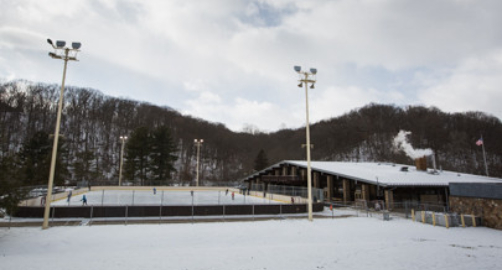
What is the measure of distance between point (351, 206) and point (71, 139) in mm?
110085

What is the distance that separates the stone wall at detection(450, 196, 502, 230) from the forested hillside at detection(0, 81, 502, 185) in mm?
66002

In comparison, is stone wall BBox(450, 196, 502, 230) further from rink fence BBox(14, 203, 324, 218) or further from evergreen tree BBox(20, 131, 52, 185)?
evergreen tree BBox(20, 131, 52, 185)

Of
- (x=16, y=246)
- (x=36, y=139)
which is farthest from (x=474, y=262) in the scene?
(x=36, y=139)

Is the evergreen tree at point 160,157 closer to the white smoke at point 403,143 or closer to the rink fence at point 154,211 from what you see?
the rink fence at point 154,211

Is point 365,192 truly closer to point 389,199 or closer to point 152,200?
point 389,199

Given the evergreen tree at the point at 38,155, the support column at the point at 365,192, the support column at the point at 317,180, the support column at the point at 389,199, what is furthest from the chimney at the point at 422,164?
the evergreen tree at the point at 38,155

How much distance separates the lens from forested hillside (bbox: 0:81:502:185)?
95938mm

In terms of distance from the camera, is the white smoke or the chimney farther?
the white smoke

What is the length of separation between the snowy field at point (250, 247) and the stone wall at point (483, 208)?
3.67 ft

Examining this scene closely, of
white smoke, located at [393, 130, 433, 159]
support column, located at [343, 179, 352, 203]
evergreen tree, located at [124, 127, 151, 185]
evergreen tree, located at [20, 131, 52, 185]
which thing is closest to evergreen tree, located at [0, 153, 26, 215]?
support column, located at [343, 179, 352, 203]

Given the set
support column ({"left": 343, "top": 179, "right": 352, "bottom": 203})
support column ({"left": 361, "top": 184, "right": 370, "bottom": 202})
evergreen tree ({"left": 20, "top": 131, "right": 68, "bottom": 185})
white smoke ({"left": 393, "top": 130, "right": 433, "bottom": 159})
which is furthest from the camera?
white smoke ({"left": 393, "top": 130, "right": 433, "bottom": 159})

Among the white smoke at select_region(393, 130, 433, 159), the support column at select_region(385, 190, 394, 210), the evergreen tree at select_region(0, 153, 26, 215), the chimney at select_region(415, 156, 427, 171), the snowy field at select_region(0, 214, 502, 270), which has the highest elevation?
the white smoke at select_region(393, 130, 433, 159)

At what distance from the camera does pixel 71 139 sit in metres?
101

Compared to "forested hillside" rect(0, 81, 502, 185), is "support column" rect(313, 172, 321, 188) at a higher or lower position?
lower
